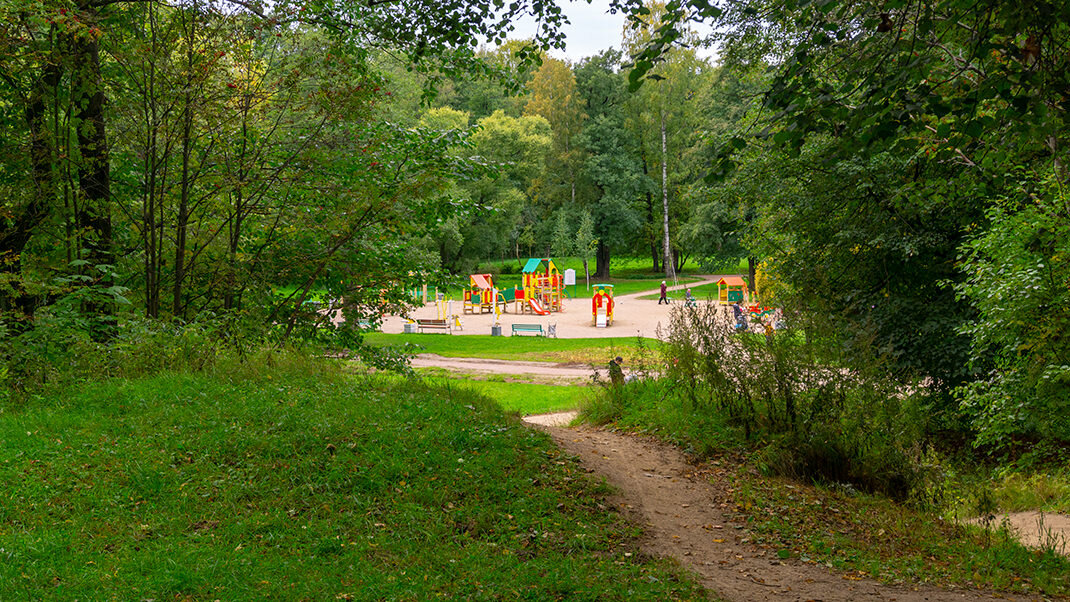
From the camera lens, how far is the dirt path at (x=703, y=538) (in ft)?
13.4

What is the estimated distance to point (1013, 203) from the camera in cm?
839

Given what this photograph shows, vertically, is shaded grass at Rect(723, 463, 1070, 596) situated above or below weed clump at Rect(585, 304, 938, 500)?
below

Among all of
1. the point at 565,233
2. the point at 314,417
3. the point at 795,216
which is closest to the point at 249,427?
the point at 314,417

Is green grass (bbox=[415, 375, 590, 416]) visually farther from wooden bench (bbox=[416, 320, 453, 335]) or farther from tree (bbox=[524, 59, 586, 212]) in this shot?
tree (bbox=[524, 59, 586, 212])

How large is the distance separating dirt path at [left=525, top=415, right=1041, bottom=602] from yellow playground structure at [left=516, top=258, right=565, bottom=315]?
29.7 meters

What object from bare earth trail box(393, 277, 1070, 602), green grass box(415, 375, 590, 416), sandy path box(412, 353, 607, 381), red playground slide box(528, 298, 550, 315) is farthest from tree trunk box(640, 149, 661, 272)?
bare earth trail box(393, 277, 1070, 602)

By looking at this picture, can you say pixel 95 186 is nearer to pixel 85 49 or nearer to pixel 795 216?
pixel 85 49

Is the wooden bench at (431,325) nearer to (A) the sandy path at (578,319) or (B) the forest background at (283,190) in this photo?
(A) the sandy path at (578,319)

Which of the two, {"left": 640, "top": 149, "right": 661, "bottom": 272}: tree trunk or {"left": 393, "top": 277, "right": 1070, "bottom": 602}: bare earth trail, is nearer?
{"left": 393, "top": 277, "right": 1070, "bottom": 602}: bare earth trail

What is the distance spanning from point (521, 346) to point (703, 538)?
2068 centimetres

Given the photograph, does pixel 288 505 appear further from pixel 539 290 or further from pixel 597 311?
pixel 539 290

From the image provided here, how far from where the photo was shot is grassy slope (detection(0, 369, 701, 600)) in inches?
139

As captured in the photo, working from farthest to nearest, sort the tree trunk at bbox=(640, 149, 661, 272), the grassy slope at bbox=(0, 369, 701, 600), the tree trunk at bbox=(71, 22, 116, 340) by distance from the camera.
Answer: the tree trunk at bbox=(640, 149, 661, 272), the tree trunk at bbox=(71, 22, 116, 340), the grassy slope at bbox=(0, 369, 701, 600)

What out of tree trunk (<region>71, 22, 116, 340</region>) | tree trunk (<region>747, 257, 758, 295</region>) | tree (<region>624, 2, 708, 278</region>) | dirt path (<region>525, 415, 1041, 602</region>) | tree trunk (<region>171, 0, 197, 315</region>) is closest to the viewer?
dirt path (<region>525, 415, 1041, 602</region>)
